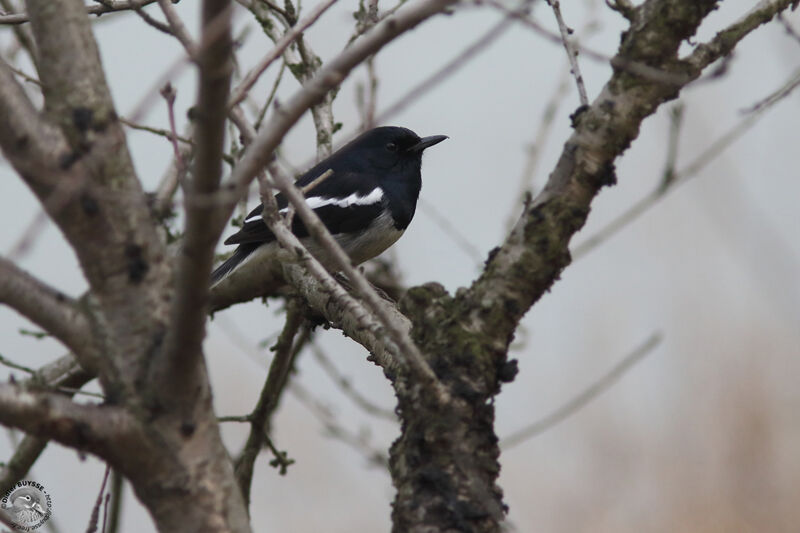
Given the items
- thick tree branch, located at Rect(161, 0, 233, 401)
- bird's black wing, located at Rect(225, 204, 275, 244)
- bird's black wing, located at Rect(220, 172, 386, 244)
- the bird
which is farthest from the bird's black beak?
thick tree branch, located at Rect(161, 0, 233, 401)

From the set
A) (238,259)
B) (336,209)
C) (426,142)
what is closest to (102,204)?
(238,259)

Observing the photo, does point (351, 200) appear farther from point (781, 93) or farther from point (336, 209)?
point (781, 93)

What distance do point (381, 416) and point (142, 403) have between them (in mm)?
3086

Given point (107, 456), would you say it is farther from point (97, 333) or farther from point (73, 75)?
point (73, 75)

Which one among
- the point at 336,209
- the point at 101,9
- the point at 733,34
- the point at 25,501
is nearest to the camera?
the point at 733,34

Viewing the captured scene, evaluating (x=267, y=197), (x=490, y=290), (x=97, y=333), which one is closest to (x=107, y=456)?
(x=97, y=333)

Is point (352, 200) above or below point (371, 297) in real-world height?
above

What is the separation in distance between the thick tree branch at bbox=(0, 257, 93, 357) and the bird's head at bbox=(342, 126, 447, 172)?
4.54 m

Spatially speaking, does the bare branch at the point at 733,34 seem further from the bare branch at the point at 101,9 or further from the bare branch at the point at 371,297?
the bare branch at the point at 101,9

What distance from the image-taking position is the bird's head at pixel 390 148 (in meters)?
6.34

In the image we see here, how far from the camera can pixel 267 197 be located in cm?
277

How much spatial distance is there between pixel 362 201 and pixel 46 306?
4.15 metres

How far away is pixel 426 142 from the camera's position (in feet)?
20.7

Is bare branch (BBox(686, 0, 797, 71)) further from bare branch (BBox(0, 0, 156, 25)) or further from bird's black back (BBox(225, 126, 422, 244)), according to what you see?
bird's black back (BBox(225, 126, 422, 244))
